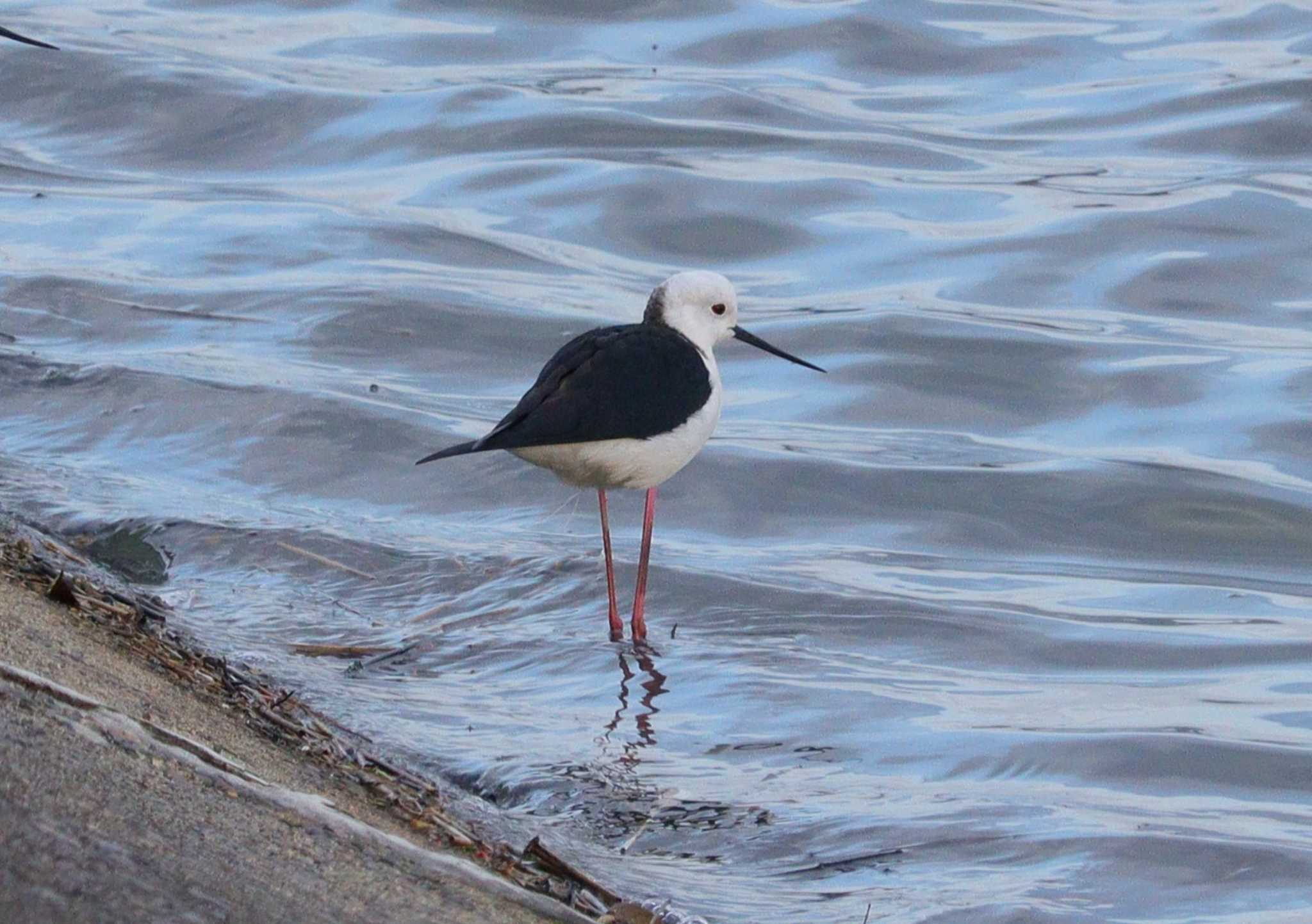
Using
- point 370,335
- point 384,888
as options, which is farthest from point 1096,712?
point 370,335

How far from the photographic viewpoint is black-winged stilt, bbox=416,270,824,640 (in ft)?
18.9

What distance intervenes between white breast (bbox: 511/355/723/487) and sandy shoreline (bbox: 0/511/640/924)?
5.25 feet

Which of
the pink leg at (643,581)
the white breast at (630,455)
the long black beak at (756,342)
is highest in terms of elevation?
the long black beak at (756,342)

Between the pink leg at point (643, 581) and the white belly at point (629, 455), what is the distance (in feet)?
0.99

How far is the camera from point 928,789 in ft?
16.5

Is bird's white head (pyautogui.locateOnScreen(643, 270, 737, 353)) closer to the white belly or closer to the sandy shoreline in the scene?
the white belly

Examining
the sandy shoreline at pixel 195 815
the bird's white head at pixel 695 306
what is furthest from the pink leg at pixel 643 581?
the sandy shoreline at pixel 195 815

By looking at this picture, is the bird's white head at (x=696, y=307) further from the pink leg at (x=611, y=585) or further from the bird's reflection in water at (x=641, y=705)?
the bird's reflection in water at (x=641, y=705)

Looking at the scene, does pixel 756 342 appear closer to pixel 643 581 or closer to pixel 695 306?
pixel 695 306

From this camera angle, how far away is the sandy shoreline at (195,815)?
276cm

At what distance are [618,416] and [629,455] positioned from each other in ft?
0.60

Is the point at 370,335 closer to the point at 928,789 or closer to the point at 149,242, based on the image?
the point at 149,242

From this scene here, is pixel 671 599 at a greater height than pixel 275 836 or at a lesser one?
lesser

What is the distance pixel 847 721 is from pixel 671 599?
125cm
